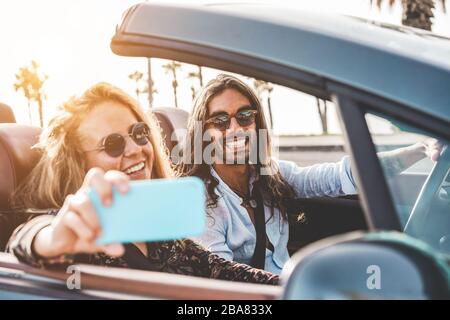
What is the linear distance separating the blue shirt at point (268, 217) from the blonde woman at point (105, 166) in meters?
0.28

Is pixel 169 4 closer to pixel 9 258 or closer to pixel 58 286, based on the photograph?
pixel 58 286

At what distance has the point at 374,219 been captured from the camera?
1.10m

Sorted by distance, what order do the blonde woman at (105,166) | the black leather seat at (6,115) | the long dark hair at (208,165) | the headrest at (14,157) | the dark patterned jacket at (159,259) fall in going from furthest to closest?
the black leather seat at (6,115) → the long dark hair at (208,165) → the headrest at (14,157) → the blonde woman at (105,166) → the dark patterned jacket at (159,259)

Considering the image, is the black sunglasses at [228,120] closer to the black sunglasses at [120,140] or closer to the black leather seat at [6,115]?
the black sunglasses at [120,140]

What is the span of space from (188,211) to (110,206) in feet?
0.47

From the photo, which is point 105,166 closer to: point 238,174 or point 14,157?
point 14,157

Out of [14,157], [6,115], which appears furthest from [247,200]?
[6,115]

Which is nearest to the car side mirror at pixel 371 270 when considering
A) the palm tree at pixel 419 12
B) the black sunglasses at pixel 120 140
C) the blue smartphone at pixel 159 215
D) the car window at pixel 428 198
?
the blue smartphone at pixel 159 215

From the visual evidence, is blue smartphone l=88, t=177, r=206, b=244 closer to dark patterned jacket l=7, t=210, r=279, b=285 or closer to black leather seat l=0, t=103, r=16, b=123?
dark patterned jacket l=7, t=210, r=279, b=285

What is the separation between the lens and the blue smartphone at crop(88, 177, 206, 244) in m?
0.97

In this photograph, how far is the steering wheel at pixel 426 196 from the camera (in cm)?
230

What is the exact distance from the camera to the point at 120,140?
204cm

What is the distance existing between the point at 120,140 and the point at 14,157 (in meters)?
0.62

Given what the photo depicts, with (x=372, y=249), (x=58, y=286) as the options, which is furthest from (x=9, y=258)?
(x=372, y=249)
